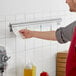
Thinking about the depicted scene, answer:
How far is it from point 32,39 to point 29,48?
2.9 inches

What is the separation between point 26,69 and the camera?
66.9 inches

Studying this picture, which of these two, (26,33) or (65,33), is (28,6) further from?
(65,33)

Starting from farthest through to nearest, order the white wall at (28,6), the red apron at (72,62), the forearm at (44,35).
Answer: the forearm at (44,35)
the white wall at (28,6)
the red apron at (72,62)

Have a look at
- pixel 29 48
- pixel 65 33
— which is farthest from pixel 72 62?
pixel 29 48

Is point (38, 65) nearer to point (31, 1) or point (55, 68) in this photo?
point (55, 68)

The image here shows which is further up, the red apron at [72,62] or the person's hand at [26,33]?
the person's hand at [26,33]

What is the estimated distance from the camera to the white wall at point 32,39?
159cm

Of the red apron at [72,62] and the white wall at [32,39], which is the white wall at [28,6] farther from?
A: the red apron at [72,62]

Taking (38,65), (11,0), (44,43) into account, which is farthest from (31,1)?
(38,65)

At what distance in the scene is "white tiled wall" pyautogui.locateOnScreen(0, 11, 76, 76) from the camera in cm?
160

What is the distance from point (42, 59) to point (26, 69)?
0.82ft

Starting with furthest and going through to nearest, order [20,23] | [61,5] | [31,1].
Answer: [61,5] → [31,1] → [20,23]

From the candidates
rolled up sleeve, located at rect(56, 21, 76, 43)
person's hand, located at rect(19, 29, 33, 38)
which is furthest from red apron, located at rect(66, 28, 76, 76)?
person's hand, located at rect(19, 29, 33, 38)

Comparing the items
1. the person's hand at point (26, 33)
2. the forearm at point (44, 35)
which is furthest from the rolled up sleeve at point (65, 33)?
the person's hand at point (26, 33)
